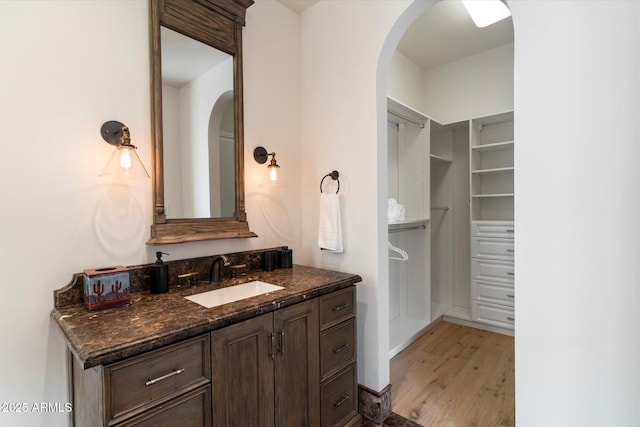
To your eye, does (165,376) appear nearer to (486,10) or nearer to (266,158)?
(266,158)

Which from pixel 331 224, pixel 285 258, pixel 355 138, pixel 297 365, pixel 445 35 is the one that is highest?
pixel 445 35

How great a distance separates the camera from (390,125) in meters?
3.20

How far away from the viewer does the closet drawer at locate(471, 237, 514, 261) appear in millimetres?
2939

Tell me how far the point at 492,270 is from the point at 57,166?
3.43m

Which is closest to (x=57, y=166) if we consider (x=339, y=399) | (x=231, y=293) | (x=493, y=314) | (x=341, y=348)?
(x=231, y=293)

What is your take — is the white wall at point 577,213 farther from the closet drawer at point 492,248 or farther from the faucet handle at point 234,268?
the closet drawer at point 492,248

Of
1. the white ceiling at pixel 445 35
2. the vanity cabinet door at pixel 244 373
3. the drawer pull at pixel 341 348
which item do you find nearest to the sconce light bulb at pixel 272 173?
the vanity cabinet door at pixel 244 373

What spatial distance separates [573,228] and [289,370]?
4.48 feet

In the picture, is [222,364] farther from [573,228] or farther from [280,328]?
[573,228]

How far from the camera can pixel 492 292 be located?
3.08 m

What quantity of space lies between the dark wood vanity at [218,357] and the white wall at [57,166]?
0.12 metres

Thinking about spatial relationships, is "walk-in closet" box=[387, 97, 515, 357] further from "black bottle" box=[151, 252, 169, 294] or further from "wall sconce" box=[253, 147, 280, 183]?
"black bottle" box=[151, 252, 169, 294]

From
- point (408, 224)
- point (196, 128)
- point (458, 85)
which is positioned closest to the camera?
point (196, 128)

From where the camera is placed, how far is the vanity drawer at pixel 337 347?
1.59 metres
